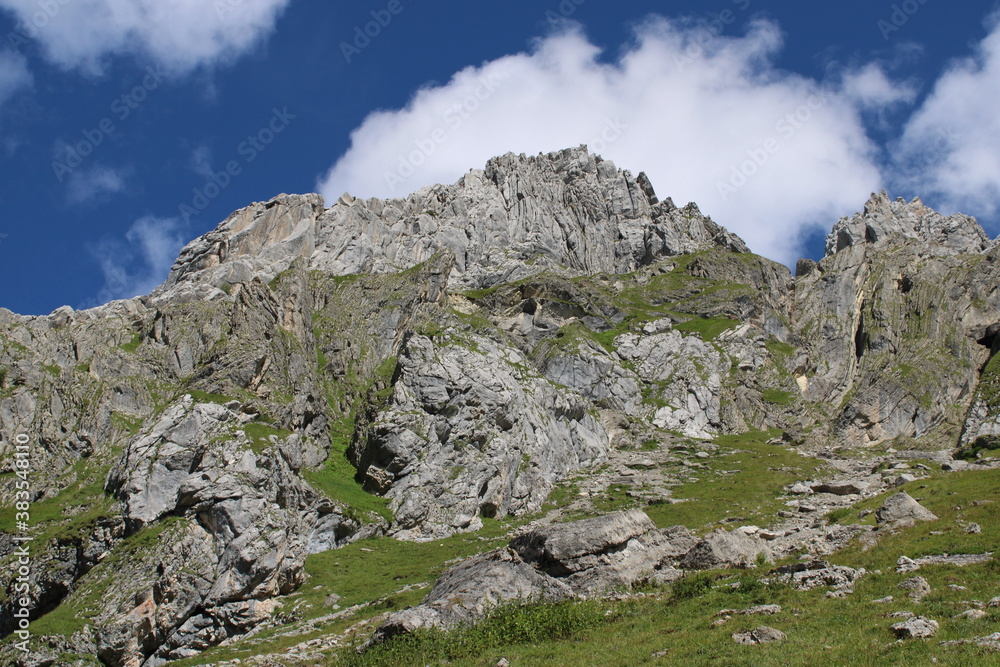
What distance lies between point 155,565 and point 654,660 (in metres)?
51.4

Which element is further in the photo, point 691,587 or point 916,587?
point 691,587

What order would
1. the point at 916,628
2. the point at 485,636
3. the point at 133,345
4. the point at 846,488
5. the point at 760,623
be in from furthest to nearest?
the point at 133,345 < the point at 846,488 < the point at 485,636 < the point at 760,623 < the point at 916,628

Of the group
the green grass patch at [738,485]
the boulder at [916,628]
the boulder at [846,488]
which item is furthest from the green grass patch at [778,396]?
the boulder at [916,628]

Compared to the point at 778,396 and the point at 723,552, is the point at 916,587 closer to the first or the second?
the point at 723,552

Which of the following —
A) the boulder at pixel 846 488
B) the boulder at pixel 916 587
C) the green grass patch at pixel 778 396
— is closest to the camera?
the boulder at pixel 916 587

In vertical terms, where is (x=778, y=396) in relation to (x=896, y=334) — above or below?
below

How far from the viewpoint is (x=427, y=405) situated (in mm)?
98250

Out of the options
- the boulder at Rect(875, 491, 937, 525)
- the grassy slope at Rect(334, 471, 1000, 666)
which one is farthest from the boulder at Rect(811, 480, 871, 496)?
the grassy slope at Rect(334, 471, 1000, 666)

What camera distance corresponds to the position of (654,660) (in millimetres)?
21859

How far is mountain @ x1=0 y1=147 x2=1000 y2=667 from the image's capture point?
189 feet

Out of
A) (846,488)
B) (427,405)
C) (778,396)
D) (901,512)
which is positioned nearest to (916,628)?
(901,512)

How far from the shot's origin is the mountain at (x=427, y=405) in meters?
57.6

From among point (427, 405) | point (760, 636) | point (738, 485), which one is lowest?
point (760, 636)

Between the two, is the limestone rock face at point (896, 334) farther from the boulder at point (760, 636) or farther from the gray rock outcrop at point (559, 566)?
the boulder at point (760, 636)
